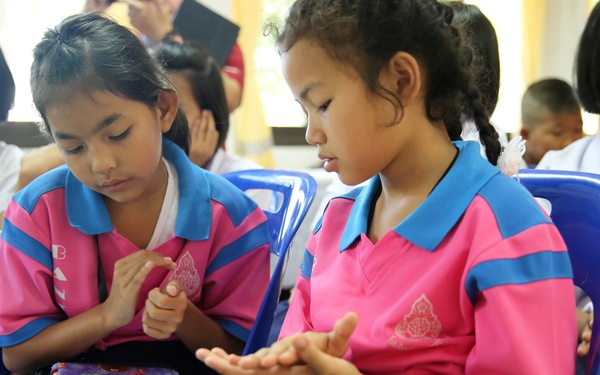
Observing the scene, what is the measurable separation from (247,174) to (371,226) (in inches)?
20.1

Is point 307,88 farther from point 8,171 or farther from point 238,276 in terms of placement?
point 8,171

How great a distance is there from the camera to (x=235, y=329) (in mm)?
1140

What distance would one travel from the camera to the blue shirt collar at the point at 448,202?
0.81 m

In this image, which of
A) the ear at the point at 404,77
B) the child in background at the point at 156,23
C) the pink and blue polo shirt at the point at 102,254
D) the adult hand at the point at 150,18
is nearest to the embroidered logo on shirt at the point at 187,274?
the pink and blue polo shirt at the point at 102,254

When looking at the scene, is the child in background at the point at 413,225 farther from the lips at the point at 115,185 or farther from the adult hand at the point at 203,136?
the adult hand at the point at 203,136

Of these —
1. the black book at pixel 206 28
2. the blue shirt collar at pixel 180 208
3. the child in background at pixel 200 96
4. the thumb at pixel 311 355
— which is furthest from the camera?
the black book at pixel 206 28

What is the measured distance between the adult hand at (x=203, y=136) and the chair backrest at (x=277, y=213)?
0.46 metres

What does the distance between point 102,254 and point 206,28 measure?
3.91 ft

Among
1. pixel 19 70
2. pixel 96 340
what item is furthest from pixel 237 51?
pixel 96 340

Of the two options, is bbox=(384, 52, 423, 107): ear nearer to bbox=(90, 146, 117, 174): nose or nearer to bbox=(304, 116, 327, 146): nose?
bbox=(304, 116, 327, 146): nose

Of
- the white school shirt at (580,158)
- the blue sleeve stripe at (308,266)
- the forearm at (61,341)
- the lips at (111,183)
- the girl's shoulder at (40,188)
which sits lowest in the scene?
the white school shirt at (580,158)

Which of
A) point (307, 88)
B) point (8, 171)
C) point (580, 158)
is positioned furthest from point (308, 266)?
point (8, 171)

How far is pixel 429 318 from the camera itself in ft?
2.63

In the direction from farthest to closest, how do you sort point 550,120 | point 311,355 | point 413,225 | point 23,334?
point 550,120, point 23,334, point 413,225, point 311,355
